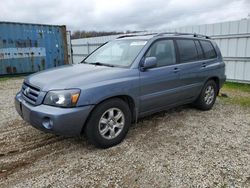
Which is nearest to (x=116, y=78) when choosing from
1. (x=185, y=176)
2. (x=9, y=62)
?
(x=185, y=176)

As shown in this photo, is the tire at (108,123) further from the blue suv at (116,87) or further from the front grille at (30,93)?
the front grille at (30,93)

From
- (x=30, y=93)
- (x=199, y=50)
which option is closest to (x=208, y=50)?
(x=199, y=50)

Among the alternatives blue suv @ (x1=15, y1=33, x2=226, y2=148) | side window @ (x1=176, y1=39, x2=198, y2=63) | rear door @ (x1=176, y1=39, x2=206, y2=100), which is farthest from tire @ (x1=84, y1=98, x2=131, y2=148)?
side window @ (x1=176, y1=39, x2=198, y2=63)

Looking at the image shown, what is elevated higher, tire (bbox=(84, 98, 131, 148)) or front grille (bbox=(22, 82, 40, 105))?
front grille (bbox=(22, 82, 40, 105))

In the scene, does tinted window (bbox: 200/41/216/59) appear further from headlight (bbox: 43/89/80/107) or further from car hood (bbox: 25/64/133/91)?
headlight (bbox: 43/89/80/107)

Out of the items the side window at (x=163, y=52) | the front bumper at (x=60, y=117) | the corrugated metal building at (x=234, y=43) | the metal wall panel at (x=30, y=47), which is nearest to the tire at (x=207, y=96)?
the side window at (x=163, y=52)

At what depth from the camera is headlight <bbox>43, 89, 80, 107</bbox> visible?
2.95m

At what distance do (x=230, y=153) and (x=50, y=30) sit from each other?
433 inches

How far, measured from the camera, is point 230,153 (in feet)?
11.0

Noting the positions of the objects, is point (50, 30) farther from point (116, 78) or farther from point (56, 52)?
point (116, 78)

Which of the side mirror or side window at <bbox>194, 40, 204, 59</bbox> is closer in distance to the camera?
the side mirror

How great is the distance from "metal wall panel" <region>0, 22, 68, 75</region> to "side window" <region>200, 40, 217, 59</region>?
896cm

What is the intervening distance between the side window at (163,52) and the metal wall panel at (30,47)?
9085 mm

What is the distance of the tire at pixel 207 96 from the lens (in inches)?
204
